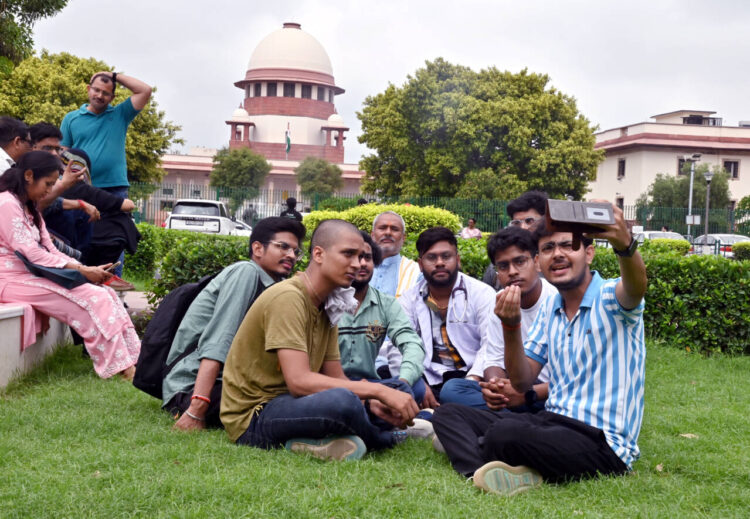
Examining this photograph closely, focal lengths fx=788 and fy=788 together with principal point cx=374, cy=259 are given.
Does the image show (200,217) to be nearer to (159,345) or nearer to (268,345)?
(159,345)

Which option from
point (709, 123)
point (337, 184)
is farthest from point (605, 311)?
point (709, 123)

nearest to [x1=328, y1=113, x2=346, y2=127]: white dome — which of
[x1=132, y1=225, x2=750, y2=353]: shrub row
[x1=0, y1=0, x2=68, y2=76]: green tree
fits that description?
[x1=0, y1=0, x2=68, y2=76]: green tree

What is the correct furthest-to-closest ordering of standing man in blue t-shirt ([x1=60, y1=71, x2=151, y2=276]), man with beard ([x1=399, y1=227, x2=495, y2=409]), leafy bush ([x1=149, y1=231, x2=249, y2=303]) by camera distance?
1. leafy bush ([x1=149, y1=231, x2=249, y2=303])
2. standing man in blue t-shirt ([x1=60, y1=71, x2=151, y2=276])
3. man with beard ([x1=399, y1=227, x2=495, y2=409])

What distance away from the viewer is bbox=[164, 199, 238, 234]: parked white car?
63.5ft

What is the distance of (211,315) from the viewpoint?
189 inches

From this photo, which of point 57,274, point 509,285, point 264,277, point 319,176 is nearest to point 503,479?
Answer: point 509,285

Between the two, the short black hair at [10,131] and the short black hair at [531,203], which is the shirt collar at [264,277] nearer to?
the short black hair at [531,203]

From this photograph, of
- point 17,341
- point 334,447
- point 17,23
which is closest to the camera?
point 334,447

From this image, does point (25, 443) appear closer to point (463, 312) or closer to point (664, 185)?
point (463, 312)

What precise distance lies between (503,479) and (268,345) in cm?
127

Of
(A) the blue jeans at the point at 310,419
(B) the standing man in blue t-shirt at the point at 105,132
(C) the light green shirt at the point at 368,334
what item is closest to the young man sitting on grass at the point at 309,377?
(A) the blue jeans at the point at 310,419

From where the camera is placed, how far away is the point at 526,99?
113 ft

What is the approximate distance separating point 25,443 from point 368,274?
2.20 metres

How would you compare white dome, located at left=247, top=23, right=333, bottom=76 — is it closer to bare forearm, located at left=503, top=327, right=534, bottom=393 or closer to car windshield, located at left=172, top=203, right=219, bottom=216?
car windshield, located at left=172, top=203, right=219, bottom=216
